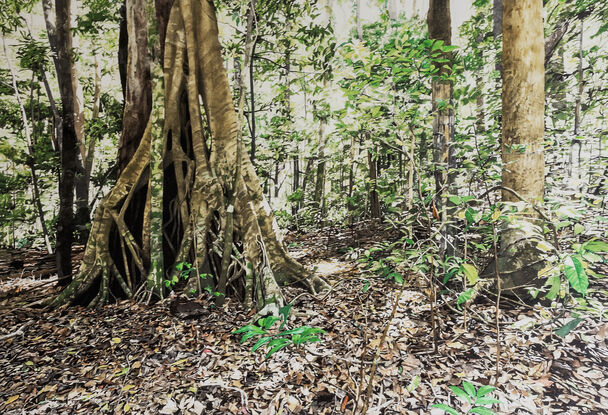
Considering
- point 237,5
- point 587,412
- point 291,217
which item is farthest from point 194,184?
point 291,217

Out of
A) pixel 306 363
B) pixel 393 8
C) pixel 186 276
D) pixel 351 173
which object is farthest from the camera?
pixel 393 8

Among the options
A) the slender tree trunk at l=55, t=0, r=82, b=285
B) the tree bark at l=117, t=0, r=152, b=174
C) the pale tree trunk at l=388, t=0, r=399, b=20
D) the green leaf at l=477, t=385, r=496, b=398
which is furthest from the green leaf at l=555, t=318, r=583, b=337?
the pale tree trunk at l=388, t=0, r=399, b=20

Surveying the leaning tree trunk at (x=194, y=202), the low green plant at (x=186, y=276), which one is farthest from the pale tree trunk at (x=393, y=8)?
the low green plant at (x=186, y=276)

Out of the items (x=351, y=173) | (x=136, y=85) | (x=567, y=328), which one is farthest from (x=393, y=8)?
(x=567, y=328)

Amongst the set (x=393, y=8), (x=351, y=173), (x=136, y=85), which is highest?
(x=393, y=8)

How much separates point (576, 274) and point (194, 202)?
3544 millimetres

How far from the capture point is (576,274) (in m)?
1.42

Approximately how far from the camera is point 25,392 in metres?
2.35

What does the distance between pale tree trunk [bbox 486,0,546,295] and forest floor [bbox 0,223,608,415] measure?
15.0 inches

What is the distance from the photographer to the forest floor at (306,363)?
1954 mm

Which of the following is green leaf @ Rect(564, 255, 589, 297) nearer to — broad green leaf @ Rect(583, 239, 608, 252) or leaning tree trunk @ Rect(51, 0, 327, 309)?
broad green leaf @ Rect(583, 239, 608, 252)

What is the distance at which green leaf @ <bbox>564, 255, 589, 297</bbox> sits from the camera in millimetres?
1392

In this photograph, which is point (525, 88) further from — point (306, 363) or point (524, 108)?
point (306, 363)

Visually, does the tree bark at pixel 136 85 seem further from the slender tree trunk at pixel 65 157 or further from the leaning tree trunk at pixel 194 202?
the slender tree trunk at pixel 65 157
